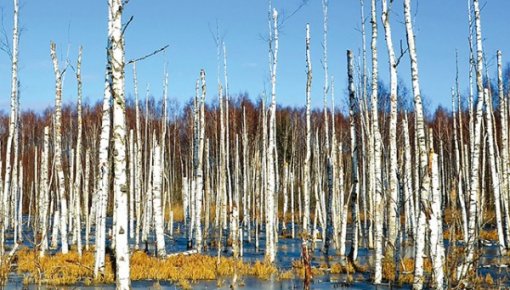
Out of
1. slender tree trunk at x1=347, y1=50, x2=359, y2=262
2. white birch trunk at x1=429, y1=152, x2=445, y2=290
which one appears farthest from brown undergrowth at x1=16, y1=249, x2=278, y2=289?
white birch trunk at x1=429, y1=152, x2=445, y2=290

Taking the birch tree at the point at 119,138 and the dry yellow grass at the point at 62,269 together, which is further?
the dry yellow grass at the point at 62,269

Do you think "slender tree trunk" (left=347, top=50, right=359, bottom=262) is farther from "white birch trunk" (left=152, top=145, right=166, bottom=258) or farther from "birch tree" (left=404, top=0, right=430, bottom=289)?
"white birch trunk" (left=152, top=145, right=166, bottom=258)

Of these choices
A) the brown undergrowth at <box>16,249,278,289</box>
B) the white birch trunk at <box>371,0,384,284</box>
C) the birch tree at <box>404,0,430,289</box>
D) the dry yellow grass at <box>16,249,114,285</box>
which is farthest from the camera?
the brown undergrowth at <box>16,249,278,289</box>

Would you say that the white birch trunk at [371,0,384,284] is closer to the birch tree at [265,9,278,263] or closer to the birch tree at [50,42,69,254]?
the birch tree at [265,9,278,263]

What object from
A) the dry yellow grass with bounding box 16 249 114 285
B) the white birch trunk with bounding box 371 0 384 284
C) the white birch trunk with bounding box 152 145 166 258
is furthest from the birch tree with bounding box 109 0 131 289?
the white birch trunk with bounding box 152 145 166 258

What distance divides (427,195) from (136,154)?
1522 centimetres

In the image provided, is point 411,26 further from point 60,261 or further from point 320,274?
point 60,261

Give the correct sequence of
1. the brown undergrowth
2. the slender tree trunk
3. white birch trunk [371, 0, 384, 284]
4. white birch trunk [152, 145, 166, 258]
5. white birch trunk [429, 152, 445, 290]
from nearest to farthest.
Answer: white birch trunk [429, 152, 445, 290] → white birch trunk [371, 0, 384, 284] → the brown undergrowth → the slender tree trunk → white birch trunk [152, 145, 166, 258]

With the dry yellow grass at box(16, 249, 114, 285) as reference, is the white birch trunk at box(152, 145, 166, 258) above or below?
above

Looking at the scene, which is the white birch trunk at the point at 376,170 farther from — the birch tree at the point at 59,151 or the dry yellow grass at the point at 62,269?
the birch tree at the point at 59,151

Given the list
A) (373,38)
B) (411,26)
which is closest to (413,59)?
(411,26)

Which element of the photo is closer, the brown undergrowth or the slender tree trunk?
the brown undergrowth

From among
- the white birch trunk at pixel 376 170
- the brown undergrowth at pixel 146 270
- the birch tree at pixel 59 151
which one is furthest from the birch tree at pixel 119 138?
the birch tree at pixel 59 151

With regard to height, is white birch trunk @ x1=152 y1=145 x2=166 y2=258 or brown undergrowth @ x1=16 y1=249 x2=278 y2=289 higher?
white birch trunk @ x1=152 y1=145 x2=166 y2=258
